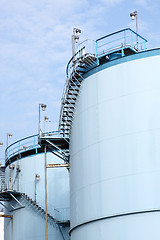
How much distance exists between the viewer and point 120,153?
68.2 feet

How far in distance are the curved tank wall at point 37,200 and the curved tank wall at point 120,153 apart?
333 inches

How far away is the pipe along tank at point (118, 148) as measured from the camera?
65.3 ft

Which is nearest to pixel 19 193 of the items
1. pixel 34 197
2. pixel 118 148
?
pixel 34 197

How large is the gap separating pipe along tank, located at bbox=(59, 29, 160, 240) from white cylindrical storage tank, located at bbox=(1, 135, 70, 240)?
8.20 m

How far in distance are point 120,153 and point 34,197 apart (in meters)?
13.3

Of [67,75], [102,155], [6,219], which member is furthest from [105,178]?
[6,219]

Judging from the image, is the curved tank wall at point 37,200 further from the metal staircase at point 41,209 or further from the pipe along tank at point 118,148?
the pipe along tank at point 118,148

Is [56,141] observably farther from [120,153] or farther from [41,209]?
[120,153]

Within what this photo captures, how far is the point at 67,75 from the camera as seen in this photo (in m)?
25.5

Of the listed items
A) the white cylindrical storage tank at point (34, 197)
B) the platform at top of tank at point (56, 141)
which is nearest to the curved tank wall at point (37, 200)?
the white cylindrical storage tank at point (34, 197)

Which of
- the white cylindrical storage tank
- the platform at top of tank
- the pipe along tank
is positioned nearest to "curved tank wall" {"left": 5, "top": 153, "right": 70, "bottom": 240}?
the white cylindrical storage tank

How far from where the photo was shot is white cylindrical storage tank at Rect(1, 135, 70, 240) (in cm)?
3164

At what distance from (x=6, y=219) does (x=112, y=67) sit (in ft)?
56.6

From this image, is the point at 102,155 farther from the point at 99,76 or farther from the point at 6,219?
the point at 6,219
